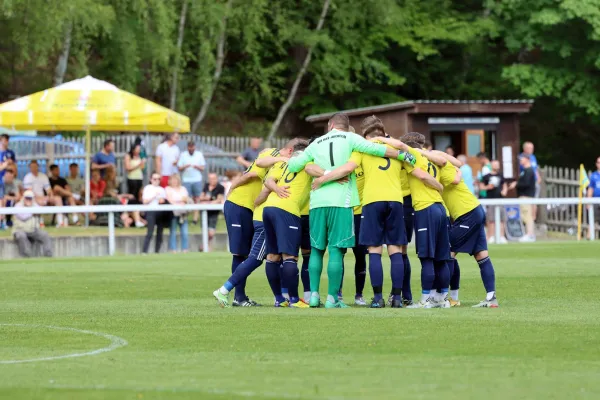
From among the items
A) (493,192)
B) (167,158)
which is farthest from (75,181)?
(493,192)

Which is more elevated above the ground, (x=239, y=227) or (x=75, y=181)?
(x=75, y=181)

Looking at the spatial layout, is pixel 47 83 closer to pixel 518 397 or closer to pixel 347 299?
pixel 347 299

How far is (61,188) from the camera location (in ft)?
105

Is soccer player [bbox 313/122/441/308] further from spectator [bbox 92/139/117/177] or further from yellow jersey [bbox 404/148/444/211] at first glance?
spectator [bbox 92/139/117/177]

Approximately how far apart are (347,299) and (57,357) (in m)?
6.05

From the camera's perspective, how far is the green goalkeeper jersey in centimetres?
1419

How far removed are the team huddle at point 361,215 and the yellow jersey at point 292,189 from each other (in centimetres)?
1

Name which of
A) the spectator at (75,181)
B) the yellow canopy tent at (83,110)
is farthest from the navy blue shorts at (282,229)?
the spectator at (75,181)

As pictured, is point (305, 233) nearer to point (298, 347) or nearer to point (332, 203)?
point (332, 203)

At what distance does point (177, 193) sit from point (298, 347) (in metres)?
19.2

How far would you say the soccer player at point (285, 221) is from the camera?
571 inches

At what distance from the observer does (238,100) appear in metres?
48.5

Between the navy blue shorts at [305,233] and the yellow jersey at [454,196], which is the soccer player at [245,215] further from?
the yellow jersey at [454,196]

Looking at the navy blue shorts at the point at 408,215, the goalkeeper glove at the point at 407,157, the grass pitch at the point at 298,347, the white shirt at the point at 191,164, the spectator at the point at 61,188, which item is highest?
the white shirt at the point at 191,164
